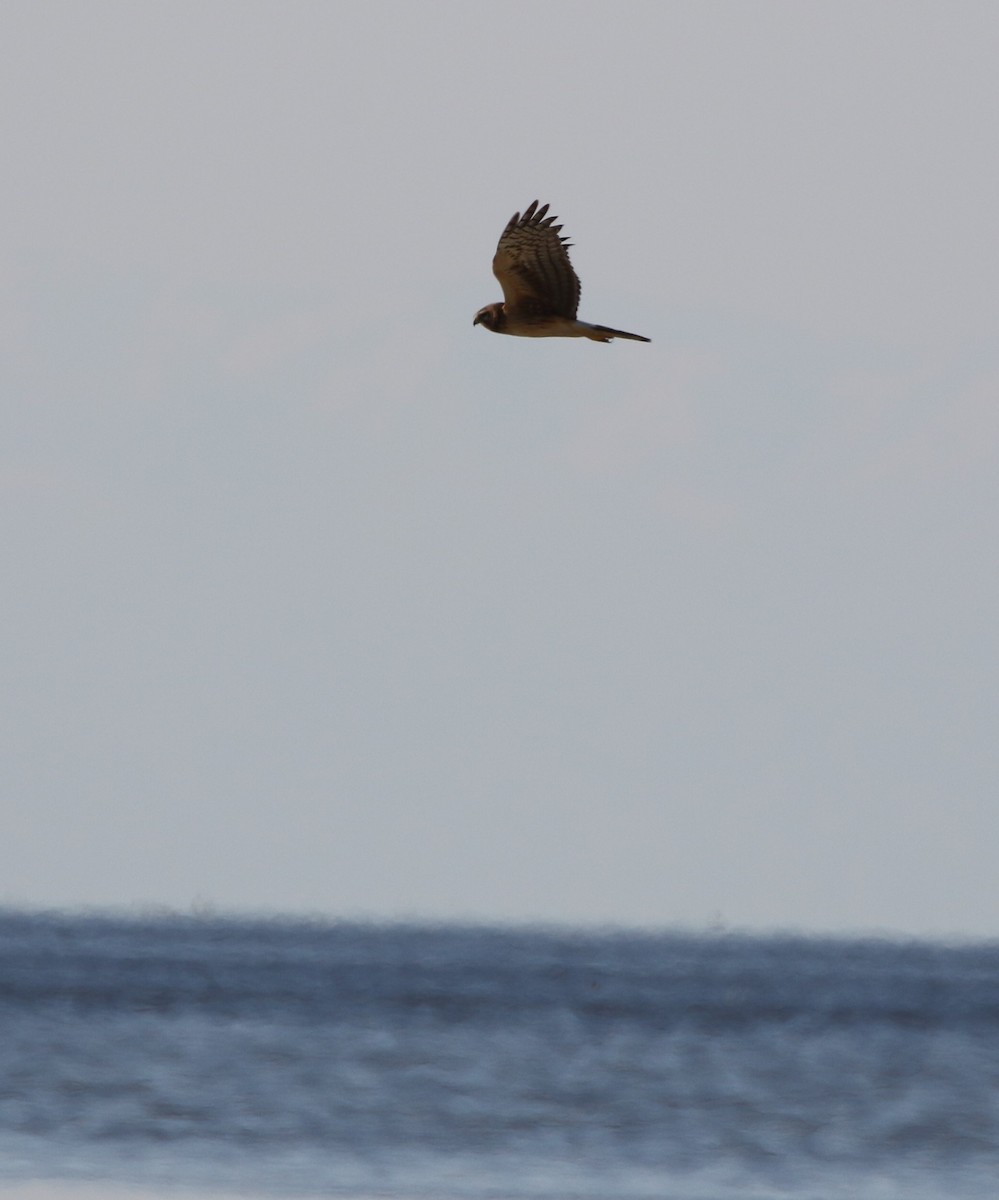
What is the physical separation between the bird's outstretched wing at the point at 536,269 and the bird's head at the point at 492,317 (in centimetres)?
9

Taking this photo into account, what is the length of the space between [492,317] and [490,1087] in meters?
13.6

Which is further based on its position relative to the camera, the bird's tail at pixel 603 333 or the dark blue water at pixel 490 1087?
the dark blue water at pixel 490 1087

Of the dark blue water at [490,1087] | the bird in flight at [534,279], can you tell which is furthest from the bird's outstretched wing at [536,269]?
the dark blue water at [490,1087]

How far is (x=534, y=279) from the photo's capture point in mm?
15117

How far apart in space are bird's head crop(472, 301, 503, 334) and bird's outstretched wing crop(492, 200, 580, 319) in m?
0.09

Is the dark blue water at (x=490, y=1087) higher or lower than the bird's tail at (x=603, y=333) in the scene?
lower

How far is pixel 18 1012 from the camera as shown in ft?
127

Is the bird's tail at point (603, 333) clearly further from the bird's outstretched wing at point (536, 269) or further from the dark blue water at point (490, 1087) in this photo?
the dark blue water at point (490, 1087)

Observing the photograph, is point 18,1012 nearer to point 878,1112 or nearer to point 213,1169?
point 878,1112

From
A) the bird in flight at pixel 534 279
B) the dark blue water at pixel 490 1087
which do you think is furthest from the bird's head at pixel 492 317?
the dark blue water at pixel 490 1087

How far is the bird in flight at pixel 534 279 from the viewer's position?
49.5ft

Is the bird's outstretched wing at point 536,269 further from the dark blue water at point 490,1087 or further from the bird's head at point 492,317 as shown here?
the dark blue water at point 490,1087

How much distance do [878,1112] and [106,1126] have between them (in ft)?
28.3

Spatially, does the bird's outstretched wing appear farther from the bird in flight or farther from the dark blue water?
the dark blue water
